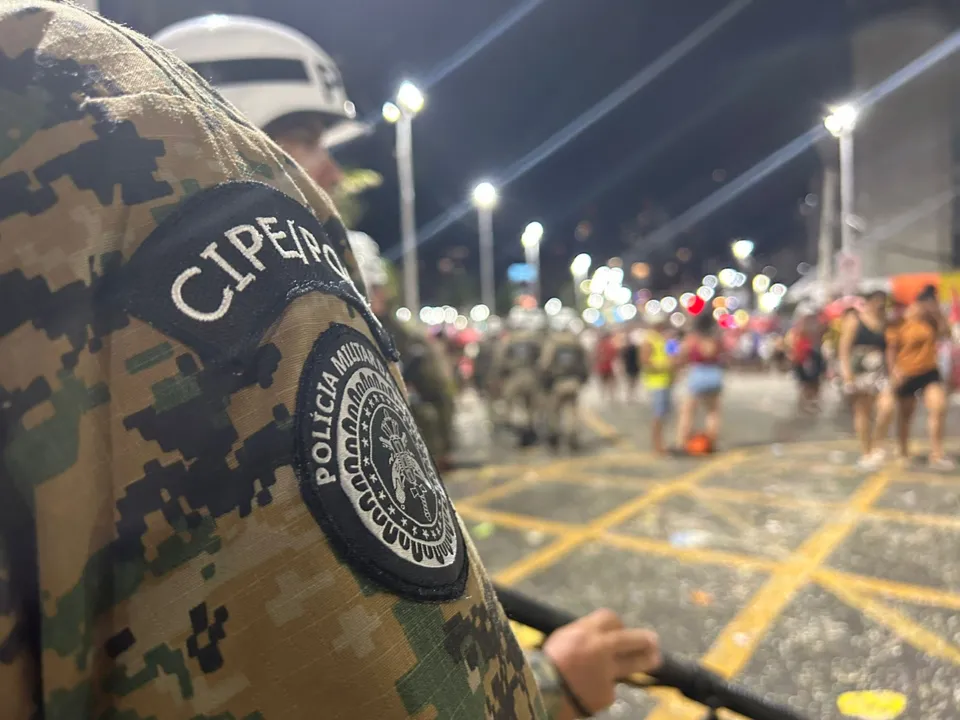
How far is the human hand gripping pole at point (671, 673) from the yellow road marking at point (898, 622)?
101 inches

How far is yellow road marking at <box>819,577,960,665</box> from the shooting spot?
3123 millimetres

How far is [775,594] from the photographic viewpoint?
150 inches

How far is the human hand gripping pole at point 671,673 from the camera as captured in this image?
1.11 metres

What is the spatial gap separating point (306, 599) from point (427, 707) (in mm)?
109

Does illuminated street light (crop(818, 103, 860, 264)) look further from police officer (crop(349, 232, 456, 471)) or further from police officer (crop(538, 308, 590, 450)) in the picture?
police officer (crop(349, 232, 456, 471))

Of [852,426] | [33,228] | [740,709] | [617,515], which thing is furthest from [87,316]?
[852,426]

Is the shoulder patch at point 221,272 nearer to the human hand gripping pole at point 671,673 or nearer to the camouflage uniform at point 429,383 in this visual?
the human hand gripping pole at point 671,673

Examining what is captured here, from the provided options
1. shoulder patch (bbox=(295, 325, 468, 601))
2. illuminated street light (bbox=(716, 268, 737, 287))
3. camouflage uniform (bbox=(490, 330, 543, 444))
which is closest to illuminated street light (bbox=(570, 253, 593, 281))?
illuminated street light (bbox=(716, 268, 737, 287))

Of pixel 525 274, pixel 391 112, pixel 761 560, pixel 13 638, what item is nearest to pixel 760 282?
pixel 525 274

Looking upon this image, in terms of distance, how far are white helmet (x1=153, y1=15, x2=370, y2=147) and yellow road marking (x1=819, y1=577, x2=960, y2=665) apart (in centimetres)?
330

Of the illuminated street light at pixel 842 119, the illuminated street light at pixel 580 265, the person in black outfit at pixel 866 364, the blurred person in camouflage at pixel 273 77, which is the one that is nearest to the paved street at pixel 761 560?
the person in black outfit at pixel 866 364

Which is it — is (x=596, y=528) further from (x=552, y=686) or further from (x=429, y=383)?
(x=552, y=686)

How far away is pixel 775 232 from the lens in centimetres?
4700

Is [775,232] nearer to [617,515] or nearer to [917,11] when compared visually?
[917,11]
